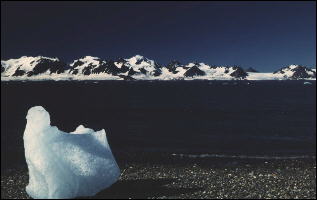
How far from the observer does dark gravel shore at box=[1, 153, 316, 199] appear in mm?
26906

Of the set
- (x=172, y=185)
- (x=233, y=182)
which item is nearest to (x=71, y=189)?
(x=172, y=185)

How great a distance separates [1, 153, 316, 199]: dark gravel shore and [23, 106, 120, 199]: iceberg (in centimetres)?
131

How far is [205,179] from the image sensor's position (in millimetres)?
31578

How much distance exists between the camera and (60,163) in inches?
977

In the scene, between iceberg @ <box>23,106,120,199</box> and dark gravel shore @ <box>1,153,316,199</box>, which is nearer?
iceberg @ <box>23,106,120,199</box>

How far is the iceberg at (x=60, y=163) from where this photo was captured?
79.7 ft

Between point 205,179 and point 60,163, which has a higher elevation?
point 60,163

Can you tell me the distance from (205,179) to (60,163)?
447 inches

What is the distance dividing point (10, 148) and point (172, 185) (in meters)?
31.4

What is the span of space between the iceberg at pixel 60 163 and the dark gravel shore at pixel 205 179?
4.28 feet

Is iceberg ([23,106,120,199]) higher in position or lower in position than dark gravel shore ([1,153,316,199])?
higher

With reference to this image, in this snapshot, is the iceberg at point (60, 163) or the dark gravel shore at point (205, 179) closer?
the iceberg at point (60, 163)

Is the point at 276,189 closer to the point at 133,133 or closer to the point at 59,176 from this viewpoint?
the point at 59,176

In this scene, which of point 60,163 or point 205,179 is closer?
point 60,163
